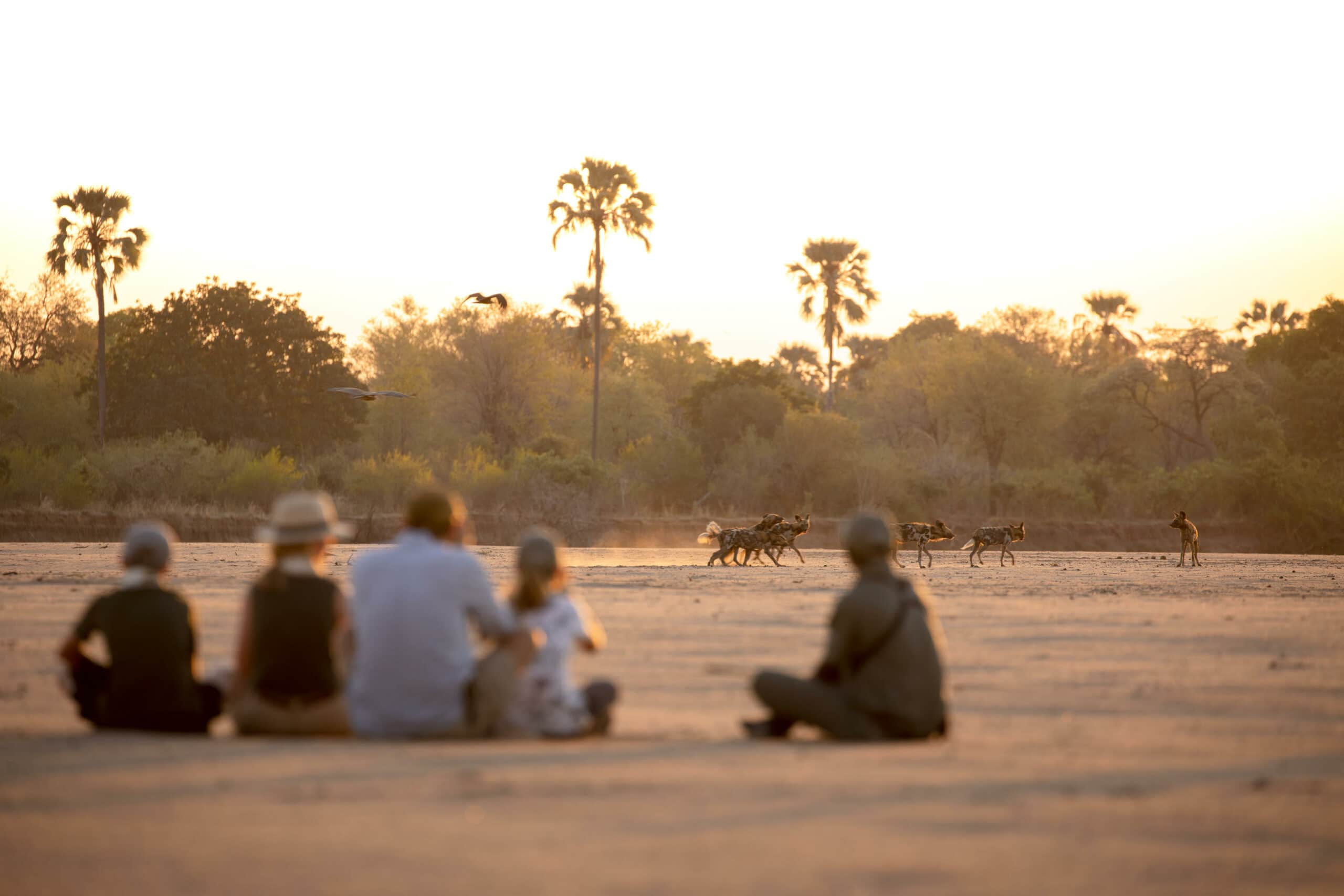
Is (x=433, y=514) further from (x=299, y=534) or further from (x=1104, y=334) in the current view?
(x=1104, y=334)

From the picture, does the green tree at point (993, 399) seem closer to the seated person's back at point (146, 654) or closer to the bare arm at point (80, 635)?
the seated person's back at point (146, 654)

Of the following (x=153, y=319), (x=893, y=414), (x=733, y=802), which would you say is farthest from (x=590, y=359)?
(x=733, y=802)

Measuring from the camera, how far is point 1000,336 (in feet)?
338

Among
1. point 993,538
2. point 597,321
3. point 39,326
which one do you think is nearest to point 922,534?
point 993,538

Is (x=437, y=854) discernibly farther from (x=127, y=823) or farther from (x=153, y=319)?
(x=153, y=319)

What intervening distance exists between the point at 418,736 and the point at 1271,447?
57.1 meters

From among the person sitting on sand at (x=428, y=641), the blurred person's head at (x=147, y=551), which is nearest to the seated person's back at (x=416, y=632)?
the person sitting on sand at (x=428, y=641)

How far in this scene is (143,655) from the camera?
8.41 m

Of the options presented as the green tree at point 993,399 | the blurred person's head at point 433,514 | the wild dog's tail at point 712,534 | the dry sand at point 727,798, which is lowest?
the dry sand at point 727,798

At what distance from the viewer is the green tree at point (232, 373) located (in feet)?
204

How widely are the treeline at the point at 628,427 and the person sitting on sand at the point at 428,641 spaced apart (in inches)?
1687

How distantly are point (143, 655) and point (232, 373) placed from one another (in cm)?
5801

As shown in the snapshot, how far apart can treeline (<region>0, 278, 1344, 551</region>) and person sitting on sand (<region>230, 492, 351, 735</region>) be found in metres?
42.7

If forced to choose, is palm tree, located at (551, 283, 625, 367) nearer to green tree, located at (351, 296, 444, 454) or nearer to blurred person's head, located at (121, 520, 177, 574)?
green tree, located at (351, 296, 444, 454)
